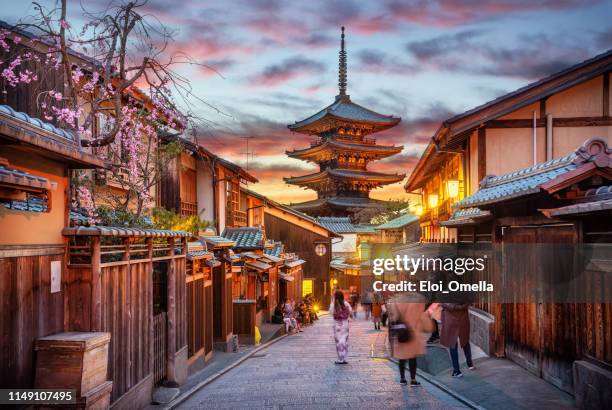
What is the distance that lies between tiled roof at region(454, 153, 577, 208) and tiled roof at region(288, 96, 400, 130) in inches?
1564

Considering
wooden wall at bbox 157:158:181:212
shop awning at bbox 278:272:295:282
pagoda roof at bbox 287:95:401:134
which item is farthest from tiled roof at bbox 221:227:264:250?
pagoda roof at bbox 287:95:401:134

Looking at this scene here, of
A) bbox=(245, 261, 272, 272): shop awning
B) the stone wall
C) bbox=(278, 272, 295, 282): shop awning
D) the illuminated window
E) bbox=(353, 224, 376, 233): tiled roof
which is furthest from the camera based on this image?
bbox=(353, 224, 376, 233): tiled roof

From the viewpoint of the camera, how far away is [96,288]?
7117 mm

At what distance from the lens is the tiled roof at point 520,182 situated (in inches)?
362

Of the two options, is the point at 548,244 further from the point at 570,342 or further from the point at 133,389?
the point at 133,389

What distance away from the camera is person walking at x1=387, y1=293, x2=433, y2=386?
1037 centimetres

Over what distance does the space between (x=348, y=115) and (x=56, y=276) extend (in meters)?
48.1

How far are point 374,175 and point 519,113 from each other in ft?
127

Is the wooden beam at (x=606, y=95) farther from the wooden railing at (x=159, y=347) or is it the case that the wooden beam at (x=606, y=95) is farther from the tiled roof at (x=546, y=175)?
the wooden railing at (x=159, y=347)

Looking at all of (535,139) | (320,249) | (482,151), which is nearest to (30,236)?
(482,151)

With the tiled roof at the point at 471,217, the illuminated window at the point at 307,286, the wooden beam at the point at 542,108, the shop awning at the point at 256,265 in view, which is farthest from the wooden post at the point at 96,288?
the illuminated window at the point at 307,286

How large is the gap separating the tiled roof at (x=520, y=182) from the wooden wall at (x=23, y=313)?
22.9 feet

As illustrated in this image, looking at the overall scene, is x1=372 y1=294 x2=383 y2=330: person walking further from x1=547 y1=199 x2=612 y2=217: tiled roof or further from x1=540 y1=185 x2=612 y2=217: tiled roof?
x1=547 y1=199 x2=612 y2=217: tiled roof

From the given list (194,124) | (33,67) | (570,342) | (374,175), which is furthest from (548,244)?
(374,175)
